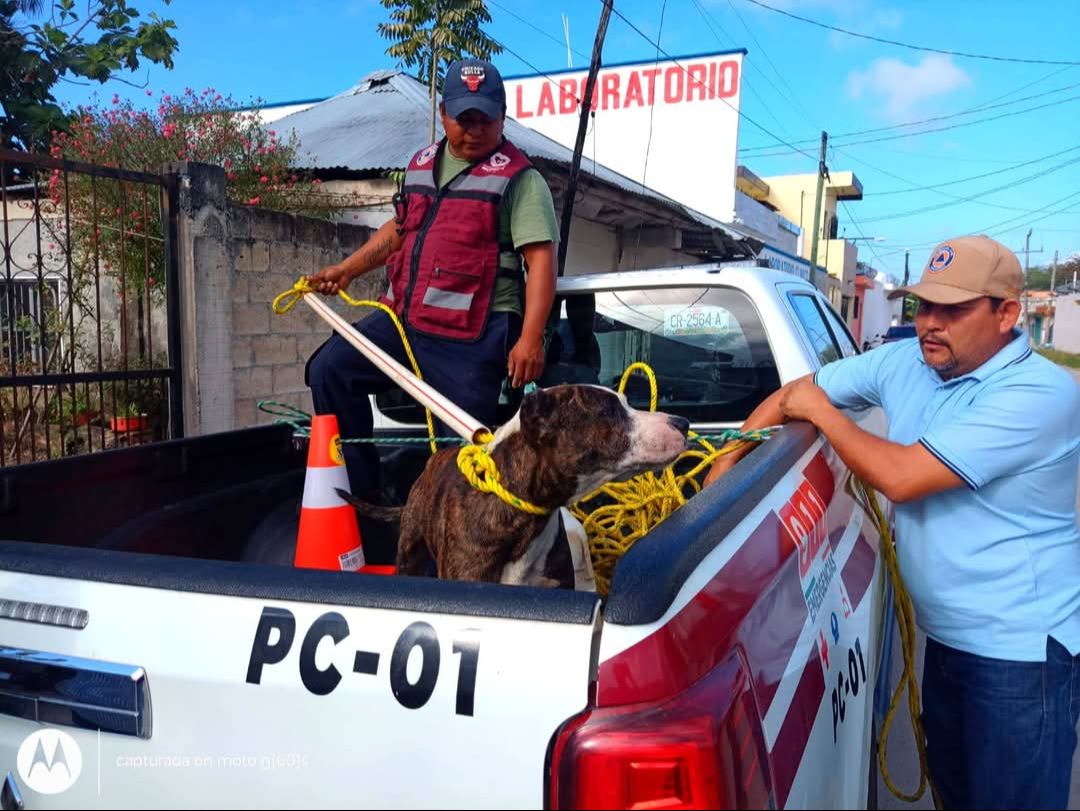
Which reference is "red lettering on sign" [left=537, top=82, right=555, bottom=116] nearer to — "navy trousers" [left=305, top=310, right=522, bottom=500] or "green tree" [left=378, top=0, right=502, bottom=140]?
"green tree" [left=378, top=0, right=502, bottom=140]

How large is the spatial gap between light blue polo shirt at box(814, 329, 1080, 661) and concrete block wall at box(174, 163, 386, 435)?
5.37m

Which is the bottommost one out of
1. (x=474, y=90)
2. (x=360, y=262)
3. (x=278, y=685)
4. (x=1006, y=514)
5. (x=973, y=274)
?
(x=278, y=685)

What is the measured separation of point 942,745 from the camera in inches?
88.8

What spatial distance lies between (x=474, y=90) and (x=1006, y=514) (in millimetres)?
Answer: 2183

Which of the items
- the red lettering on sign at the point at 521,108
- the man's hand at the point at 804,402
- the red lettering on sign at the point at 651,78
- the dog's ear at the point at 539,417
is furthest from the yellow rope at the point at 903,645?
the red lettering on sign at the point at 521,108

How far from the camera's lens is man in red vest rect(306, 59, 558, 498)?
2.96 metres

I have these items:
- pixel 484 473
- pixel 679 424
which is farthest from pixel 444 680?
pixel 679 424

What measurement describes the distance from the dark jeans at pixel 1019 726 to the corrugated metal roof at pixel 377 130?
7580 mm

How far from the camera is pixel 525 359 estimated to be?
2891mm

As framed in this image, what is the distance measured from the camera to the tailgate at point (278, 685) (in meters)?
1.04

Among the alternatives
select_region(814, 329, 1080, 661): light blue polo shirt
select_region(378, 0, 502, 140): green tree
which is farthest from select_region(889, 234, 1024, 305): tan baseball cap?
select_region(378, 0, 502, 140): green tree

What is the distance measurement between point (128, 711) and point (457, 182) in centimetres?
227

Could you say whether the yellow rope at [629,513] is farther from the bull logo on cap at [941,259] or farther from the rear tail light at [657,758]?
the rear tail light at [657,758]

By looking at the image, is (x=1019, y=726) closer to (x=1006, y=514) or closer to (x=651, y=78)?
(x=1006, y=514)
